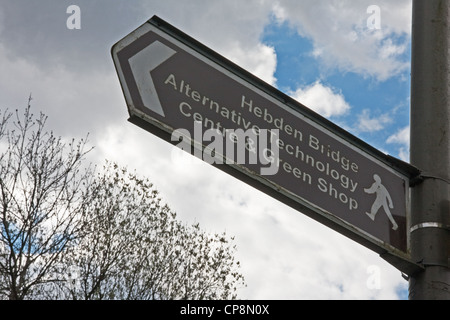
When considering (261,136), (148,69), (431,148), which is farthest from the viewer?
(431,148)

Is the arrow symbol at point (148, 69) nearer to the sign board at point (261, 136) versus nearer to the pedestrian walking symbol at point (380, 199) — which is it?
the sign board at point (261, 136)

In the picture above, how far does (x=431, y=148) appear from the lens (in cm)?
267

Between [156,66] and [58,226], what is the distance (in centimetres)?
1172

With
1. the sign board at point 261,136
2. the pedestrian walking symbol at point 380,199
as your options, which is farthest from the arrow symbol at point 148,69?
the pedestrian walking symbol at point 380,199

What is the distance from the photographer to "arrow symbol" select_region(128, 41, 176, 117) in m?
2.23

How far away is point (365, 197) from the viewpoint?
2662mm

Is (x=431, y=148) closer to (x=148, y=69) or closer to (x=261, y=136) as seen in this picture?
(x=261, y=136)

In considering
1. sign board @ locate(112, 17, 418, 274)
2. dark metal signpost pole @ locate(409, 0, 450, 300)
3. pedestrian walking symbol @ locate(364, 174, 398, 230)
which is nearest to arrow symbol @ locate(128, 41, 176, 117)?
sign board @ locate(112, 17, 418, 274)

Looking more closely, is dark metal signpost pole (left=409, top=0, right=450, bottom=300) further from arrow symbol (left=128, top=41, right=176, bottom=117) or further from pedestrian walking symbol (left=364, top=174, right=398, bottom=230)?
arrow symbol (left=128, top=41, right=176, bottom=117)

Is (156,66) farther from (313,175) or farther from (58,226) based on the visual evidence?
(58,226)

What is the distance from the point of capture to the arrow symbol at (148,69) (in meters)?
2.23

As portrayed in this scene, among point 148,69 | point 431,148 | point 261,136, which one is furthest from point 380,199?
point 148,69

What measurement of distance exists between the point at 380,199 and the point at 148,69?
1.06 metres
